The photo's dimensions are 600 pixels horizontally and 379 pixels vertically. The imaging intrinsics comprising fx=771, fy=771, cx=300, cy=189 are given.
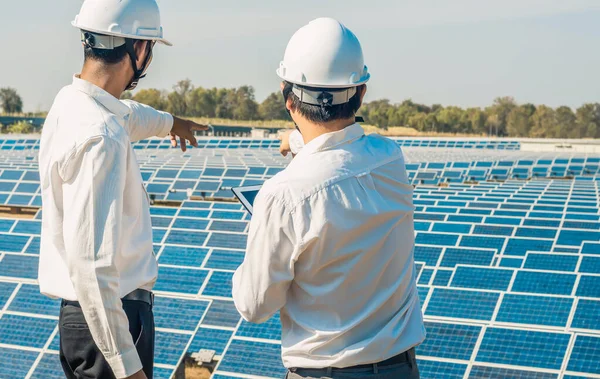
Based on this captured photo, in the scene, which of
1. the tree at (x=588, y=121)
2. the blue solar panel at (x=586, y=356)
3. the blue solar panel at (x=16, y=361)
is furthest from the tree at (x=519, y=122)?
the blue solar panel at (x=16, y=361)

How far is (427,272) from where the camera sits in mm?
9664

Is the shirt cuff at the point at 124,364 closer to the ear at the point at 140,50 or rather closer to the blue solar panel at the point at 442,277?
the ear at the point at 140,50

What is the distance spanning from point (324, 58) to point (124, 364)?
1.30m

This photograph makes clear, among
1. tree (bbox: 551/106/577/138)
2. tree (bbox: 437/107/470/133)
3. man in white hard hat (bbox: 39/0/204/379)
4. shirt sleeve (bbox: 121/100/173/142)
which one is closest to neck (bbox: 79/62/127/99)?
man in white hard hat (bbox: 39/0/204/379)

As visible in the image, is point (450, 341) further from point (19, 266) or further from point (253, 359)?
point (19, 266)

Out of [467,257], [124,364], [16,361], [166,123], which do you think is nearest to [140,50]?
[166,123]

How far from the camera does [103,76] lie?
10.1 ft

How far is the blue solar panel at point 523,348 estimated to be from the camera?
6750 millimetres

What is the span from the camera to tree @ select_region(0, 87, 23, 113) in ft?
293

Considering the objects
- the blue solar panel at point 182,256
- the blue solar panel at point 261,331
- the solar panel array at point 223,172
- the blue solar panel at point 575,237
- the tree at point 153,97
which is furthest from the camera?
the tree at point 153,97

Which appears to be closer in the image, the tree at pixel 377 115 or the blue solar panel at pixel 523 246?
the blue solar panel at pixel 523 246

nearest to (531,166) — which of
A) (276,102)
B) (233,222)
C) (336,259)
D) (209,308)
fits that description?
(233,222)

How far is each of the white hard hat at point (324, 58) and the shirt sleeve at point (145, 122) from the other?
97 centimetres

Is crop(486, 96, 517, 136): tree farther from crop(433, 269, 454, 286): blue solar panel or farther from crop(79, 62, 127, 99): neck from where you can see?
crop(79, 62, 127, 99): neck
